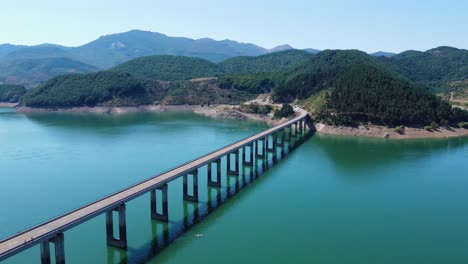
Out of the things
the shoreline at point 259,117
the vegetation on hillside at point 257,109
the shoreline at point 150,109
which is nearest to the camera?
the shoreline at point 259,117

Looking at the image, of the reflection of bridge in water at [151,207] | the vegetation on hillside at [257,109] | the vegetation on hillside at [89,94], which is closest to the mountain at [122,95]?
the vegetation on hillside at [89,94]

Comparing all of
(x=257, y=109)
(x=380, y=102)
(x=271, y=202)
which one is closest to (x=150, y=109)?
(x=257, y=109)

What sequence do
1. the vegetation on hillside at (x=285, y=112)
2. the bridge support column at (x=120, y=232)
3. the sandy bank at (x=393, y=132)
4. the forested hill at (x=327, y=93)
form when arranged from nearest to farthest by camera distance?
the bridge support column at (x=120, y=232), the sandy bank at (x=393, y=132), the forested hill at (x=327, y=93), the vegetation on hillside at (x=285, y=112)

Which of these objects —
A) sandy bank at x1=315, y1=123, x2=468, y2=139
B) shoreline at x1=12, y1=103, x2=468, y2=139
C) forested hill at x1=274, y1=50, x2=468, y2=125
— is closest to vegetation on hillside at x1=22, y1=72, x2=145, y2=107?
shoreline at x1=12, y1=103, x2=468, y2=139

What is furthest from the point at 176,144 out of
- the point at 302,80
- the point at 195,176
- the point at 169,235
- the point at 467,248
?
the point at 302,80

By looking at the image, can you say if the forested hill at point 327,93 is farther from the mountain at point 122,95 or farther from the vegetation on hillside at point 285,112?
the vegetation on hillside at point 285,112

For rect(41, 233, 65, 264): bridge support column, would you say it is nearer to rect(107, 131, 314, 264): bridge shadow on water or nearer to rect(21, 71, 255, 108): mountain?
rect(107, 131, 314, 264): bridge shadow on water

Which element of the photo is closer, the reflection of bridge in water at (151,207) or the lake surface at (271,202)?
the reflection of bridge in water at (151,207)
